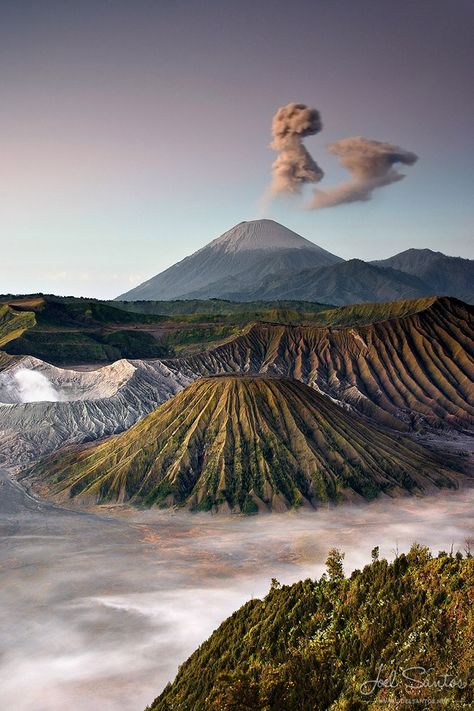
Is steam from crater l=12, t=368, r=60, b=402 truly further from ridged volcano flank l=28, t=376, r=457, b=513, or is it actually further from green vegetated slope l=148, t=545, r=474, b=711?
green vegetated slope l=148, t=545, r=474, b=711

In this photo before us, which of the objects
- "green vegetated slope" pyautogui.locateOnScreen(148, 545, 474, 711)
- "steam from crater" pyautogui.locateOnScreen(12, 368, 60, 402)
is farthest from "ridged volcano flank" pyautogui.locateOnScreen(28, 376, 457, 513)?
"green vegetated slope" pyautogui.locateOnScreen(148, 545, 474, 711)

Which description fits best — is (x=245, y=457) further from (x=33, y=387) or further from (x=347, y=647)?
(x=33, y=387)

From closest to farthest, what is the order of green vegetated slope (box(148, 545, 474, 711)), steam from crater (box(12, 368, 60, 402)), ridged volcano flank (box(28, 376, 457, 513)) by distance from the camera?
1. green vegetated slope (box(148, 545, 474, 711))
2. ridged volcano flank (box(28, 376, 457, 513))
3. steam from crater (box(12, 368, 60, 402))

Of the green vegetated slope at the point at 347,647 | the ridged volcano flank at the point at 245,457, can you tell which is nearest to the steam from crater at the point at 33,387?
the ridged volcano flank at the point at 245,457

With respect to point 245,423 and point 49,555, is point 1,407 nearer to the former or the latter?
point 245,423

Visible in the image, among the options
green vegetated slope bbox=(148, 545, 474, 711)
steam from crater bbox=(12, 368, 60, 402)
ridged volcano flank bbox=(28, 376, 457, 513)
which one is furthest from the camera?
steam from crater bbox=(12, 368, 60, 402)

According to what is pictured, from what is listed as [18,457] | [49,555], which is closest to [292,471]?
[49,555]

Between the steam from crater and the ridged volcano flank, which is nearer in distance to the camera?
the ridged volcano flank
